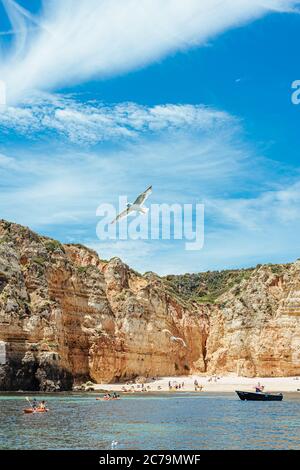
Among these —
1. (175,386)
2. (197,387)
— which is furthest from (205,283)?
(197,387)

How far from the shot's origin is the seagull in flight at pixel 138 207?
34.4 meters

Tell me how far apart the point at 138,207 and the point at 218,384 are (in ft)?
230

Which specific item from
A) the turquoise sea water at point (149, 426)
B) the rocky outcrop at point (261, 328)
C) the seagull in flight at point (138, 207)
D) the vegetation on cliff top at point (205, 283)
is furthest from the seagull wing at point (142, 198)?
the vegetation on cliff top at point (205, 283)

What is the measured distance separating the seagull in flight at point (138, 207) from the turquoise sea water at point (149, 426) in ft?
38.6

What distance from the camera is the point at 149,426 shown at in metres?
42.6

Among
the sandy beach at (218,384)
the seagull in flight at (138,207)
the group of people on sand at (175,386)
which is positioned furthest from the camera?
the group of people on sand at (175,386)

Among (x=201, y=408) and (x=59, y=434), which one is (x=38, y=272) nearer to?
(x=201, y=408)

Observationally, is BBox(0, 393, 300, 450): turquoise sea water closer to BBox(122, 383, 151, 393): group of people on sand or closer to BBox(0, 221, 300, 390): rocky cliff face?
BBox(0, 221, 300, 390): rocky cliff face

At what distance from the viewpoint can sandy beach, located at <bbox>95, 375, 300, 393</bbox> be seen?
306ft

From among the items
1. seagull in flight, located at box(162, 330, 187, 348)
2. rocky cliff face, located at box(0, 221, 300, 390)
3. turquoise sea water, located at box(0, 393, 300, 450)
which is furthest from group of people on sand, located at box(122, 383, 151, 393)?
turquoise sea water, located at box(0, 393, 300, 450)

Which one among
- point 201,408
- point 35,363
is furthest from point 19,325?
point 201,408

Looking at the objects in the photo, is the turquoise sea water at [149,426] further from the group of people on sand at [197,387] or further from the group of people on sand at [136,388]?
→ the group of people on sand at [197,387]

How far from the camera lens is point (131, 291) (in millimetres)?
112750

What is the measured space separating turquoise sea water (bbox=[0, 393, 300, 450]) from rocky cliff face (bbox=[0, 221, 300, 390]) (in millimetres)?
18250
